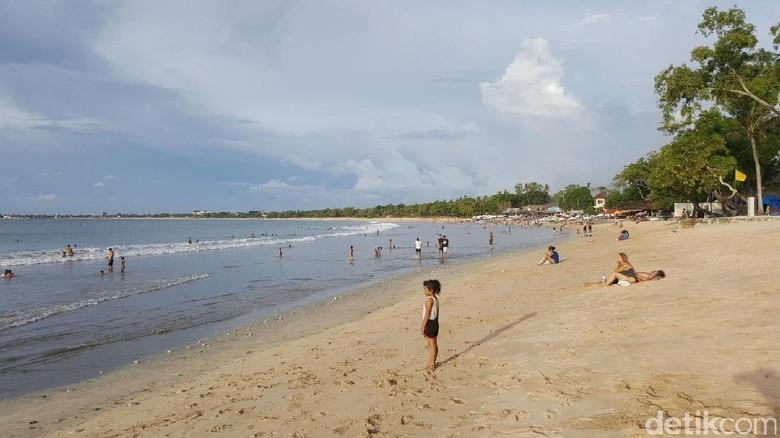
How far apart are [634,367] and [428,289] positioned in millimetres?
3188

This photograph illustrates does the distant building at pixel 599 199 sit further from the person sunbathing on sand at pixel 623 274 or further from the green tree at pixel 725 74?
the person sunbathing on sand at pixel 623 274

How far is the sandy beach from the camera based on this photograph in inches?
209

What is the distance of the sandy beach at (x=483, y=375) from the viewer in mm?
5297

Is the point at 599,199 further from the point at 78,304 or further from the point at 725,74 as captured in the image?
the point at 78,304

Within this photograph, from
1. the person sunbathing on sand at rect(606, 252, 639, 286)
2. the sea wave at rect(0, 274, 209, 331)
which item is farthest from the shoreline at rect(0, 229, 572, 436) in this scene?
the sea wave at rect(0, 274, 209, 331)

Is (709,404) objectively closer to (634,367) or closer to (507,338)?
(634,367)

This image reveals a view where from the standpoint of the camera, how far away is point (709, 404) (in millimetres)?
4898

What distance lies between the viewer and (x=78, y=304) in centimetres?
1858

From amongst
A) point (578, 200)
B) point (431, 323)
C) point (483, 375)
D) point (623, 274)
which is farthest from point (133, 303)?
point (578, 200)

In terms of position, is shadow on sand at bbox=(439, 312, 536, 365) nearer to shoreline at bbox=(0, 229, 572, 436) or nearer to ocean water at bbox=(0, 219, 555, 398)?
shoreline at bbox=(0, 229, 572, 436)

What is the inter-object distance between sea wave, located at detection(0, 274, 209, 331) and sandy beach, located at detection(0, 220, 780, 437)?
8.34 m

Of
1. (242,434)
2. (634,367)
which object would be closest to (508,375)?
(634,367)

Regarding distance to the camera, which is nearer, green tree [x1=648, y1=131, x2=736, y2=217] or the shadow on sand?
the shadow on sand

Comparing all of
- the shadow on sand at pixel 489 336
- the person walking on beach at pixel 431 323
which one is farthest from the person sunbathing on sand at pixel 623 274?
the person walking on beach at pixel 431 323
